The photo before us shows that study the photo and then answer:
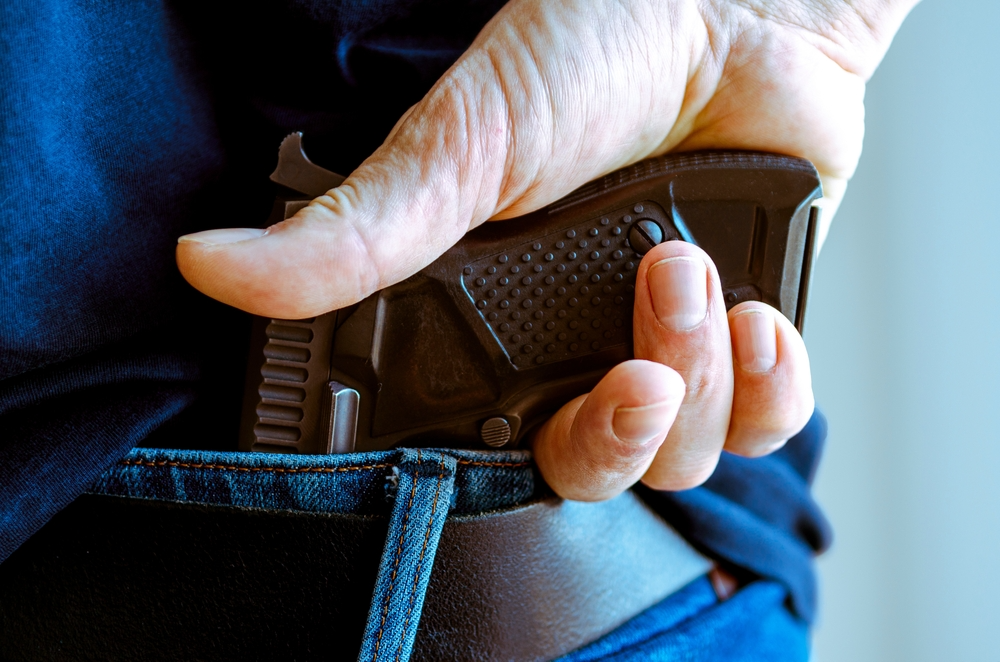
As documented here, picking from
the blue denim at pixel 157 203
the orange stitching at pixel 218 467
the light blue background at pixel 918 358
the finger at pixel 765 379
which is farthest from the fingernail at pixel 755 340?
the light blue background at pixel 918 358

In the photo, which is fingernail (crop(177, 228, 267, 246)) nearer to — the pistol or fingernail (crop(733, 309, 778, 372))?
the pistol

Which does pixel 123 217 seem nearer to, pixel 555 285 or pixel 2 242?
pixel 2 242

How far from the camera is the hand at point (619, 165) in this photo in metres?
0.56

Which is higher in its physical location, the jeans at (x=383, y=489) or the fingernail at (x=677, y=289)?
the fingernail at (x=677, y=289)

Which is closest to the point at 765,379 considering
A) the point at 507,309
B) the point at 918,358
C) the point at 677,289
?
the point at 677,289

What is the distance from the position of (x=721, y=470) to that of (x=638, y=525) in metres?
0.21

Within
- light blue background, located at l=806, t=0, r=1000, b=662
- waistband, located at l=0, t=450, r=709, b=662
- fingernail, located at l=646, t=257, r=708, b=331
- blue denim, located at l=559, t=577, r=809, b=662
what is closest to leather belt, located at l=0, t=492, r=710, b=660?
waistband, located at l=0, t=450, r=709, b=662

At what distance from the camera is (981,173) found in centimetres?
134

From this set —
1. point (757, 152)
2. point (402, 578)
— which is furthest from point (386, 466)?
point (757, 152)

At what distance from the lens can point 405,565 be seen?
55 centimetres

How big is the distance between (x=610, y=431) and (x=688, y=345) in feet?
0.39

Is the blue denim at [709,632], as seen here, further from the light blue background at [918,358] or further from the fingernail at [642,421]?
the light blue background at [918,358]

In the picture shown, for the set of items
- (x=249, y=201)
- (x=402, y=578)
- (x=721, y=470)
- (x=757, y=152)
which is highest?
(x=757, y=152)

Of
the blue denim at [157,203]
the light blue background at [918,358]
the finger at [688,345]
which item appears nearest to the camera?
the blue denim at [157,203]
